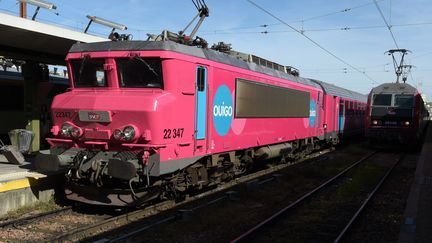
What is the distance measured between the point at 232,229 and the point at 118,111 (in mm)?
2849

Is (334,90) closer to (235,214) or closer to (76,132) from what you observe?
(235,214)

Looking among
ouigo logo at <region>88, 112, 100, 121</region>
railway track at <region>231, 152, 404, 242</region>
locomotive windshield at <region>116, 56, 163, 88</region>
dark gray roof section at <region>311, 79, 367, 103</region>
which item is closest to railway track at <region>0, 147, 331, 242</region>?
railway track at <region>231, 152, 404, 242</region>

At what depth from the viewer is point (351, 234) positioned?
24.8ft

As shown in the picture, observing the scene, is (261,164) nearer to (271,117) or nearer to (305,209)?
(271,117)

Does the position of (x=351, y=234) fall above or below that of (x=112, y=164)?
below

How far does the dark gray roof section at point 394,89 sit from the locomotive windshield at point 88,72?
1700cm

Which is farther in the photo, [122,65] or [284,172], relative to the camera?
[284,172]

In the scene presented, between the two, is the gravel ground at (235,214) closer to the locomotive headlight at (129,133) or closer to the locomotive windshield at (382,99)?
the locomotive headlight at (129,133)

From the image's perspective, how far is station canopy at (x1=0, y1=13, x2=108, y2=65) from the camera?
11.2m

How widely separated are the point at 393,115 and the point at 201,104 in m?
15.4

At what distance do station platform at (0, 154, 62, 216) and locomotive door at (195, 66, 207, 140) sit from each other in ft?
10.2

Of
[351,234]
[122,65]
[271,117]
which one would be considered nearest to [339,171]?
[271,117]

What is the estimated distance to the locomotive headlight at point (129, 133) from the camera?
25.3 ft

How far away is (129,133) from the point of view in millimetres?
7695
